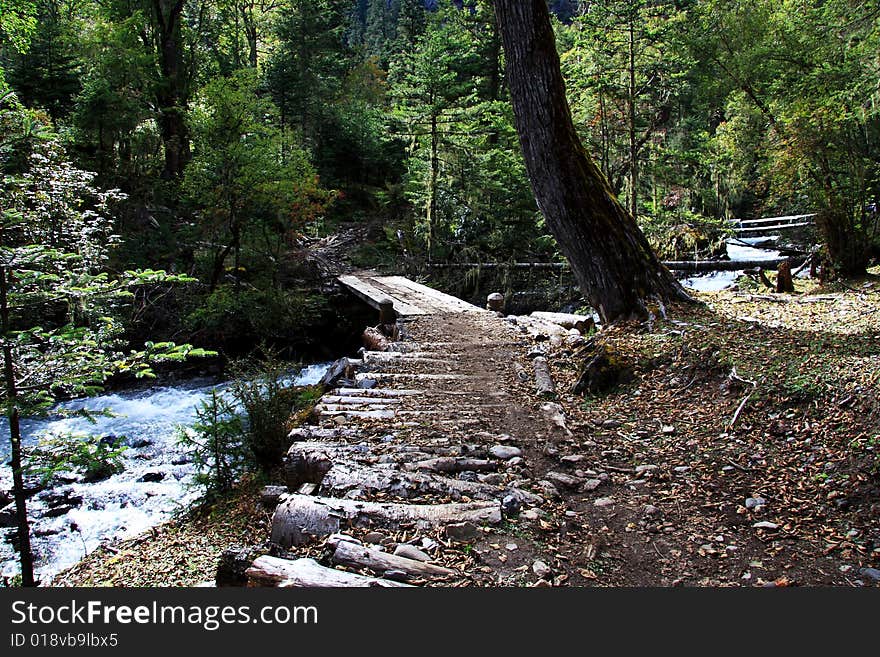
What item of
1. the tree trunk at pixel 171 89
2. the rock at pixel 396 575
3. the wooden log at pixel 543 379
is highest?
the tree trunk at pixel 171 89

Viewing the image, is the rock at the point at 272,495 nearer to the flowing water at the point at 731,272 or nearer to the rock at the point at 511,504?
the rock at the point at 511,504

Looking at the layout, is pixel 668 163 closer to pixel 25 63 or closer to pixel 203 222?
pixel 203 222

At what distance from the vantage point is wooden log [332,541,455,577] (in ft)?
8.21

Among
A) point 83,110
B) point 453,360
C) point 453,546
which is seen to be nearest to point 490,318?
point 453,360

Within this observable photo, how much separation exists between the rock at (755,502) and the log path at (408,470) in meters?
1.19

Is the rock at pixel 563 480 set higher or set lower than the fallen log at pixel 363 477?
lower

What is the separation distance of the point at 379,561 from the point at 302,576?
1.15 feet

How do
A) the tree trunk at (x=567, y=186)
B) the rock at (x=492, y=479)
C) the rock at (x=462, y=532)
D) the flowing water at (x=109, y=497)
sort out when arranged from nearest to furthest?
1. the rock at (x=462, y=532)
2. the rock at (x=492, y=479)
3. the flowing water at (x=109, y=497)
4. the tree trunk at (x=567, y=186)

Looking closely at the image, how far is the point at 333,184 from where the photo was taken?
21594 millimetres

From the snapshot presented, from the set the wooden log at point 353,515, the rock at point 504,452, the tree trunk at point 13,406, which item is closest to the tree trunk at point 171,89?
the tree trunk at point 13,406

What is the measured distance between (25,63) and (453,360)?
17.4 metres

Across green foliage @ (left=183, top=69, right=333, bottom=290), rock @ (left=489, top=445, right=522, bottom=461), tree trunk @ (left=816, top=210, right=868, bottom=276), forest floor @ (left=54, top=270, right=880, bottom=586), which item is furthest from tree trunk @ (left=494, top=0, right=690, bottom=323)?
green foliage @ (left=183, top=69, right=333, bottom=290)

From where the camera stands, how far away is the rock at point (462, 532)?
2.81 metres

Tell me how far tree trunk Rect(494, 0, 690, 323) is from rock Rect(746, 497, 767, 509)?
3520mm
